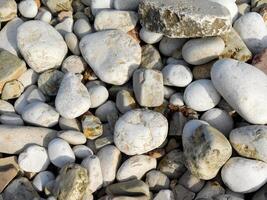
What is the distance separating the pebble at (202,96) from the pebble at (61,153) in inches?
31.6

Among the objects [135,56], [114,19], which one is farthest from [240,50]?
[114,19]

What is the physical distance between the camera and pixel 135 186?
2.55m

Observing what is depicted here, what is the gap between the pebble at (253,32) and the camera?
3086 mm

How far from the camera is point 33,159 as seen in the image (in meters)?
2.73

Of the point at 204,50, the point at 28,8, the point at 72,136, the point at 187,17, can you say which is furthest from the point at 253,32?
the point at 28,8

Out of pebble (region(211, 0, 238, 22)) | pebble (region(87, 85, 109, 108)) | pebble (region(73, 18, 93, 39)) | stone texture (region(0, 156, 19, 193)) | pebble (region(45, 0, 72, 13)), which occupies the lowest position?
stone texture (region(0, 156, 19, 193))

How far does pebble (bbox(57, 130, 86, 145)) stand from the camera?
2.76m

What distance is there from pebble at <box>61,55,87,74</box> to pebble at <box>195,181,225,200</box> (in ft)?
3.96

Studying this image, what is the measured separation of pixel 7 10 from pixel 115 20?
0.88 metres

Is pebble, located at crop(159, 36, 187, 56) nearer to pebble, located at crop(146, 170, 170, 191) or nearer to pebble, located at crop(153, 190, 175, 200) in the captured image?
pebble, located at crop(146, 170, 170, 191)

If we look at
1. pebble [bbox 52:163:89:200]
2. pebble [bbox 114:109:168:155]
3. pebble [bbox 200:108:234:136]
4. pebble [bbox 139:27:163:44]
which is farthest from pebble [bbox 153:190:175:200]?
pebble [bbox 139:27:163:44]

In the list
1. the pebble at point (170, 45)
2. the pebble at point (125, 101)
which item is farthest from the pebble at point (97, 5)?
the pebble at point (125, 101)

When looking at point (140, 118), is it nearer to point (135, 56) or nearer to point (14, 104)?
point (135, 56)

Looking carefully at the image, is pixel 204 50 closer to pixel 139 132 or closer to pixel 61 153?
pixel 139 132
